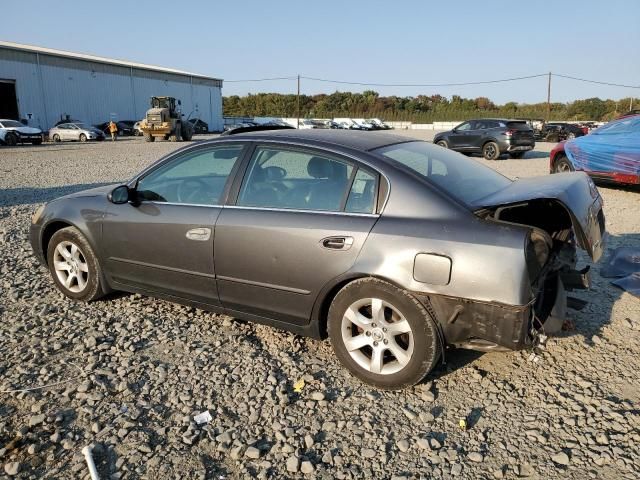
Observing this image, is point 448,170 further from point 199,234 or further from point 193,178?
point 193,178

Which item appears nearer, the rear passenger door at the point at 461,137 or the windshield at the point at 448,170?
the windshield at the point at 448,170

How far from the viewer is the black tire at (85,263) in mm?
4078

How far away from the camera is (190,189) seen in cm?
370

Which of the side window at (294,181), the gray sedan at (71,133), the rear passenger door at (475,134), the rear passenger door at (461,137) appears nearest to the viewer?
the side window at (294,181)

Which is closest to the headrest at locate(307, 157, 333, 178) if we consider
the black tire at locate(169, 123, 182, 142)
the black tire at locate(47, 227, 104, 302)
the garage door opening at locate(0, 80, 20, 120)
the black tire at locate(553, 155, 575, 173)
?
the black tire at locate(47, 227, 104, 302)

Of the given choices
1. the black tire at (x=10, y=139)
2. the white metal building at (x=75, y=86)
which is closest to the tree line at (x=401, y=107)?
the white metal building at (x=75, y=86)

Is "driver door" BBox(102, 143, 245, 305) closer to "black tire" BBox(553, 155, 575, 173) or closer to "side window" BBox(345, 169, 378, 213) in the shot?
"side window" BBox(345, 169, 378, 213)

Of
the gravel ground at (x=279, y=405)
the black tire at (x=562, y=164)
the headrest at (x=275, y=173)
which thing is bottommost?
the gravel ground at (x=279, y=405)

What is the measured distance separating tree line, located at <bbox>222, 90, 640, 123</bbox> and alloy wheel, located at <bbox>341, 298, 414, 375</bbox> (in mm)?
69762

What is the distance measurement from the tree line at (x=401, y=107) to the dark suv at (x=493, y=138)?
2079 inches

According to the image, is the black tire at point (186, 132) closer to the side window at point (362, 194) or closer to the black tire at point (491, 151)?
the black tire at point (491, 151)

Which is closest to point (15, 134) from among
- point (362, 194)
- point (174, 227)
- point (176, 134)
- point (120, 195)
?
point (176, 134)

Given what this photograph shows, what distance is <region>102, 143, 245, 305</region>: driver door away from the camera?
3.45 metres

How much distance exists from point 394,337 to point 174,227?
1783 mm
